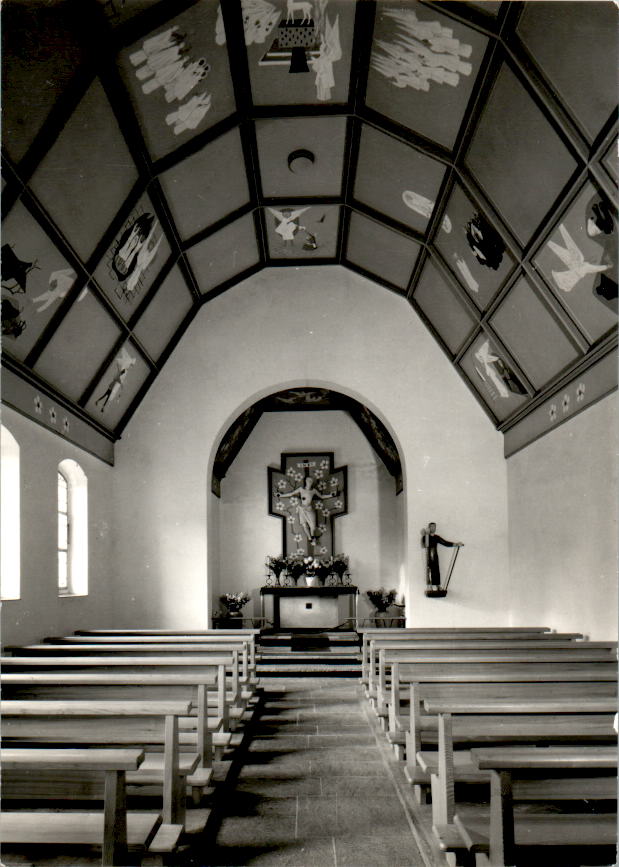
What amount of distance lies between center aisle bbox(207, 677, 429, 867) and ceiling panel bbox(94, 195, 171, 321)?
15.4 feet

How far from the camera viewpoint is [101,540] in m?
11.2

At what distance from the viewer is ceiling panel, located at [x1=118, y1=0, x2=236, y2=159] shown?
602 centimetres

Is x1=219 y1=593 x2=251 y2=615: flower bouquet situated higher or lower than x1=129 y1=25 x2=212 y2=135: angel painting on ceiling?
lower

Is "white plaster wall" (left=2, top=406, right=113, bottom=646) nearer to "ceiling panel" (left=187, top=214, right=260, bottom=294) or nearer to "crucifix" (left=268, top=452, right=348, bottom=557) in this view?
"ceiling panel" (left=187, top=214, right=260, bottom=294)

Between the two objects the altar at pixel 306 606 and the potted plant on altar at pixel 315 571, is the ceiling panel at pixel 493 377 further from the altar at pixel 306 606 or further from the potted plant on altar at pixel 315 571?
the potted plant on altar at pixel 315 571

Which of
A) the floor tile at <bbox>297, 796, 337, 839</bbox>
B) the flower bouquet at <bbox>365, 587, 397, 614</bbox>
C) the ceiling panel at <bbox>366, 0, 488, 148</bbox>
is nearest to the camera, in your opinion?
the floor tile at <bbox>297, 796, 337, 839</bbox>

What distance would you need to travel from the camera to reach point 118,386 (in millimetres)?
10586

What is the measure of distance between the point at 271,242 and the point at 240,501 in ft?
22.2

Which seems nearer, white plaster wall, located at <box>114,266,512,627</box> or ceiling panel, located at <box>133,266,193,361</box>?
ceiling panel, located at <box>133,266,193,361</box>

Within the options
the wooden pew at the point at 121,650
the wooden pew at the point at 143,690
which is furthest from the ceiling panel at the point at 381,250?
the wooden pew at the point at 143,690

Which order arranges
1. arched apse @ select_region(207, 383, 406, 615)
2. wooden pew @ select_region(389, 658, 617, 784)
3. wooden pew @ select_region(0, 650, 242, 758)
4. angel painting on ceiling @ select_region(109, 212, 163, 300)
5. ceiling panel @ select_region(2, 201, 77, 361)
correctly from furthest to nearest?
arched apse @ select_region(207, 383, 406, 615), angel painting on ceiling @ select_region(109, 212, 163, 300), ceiling panel @ select_region(2, 201, 77, 361), wooden pew @ select_region(0, 650, 242, 758), wooden pew @ select_region(389, 658, 617, 784)

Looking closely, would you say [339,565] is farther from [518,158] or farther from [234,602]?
[518,158]

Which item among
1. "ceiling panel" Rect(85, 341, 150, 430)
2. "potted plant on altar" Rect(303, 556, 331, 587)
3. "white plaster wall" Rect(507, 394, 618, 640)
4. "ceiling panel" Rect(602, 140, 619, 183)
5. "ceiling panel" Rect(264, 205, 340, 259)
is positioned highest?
"ceiling panel" Rect(264, 205, 340, 259)

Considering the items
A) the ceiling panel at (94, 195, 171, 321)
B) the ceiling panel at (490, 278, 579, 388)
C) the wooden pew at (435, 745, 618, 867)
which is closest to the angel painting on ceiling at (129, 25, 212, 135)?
the ceiling panel at (94, 195, 171, 321)
